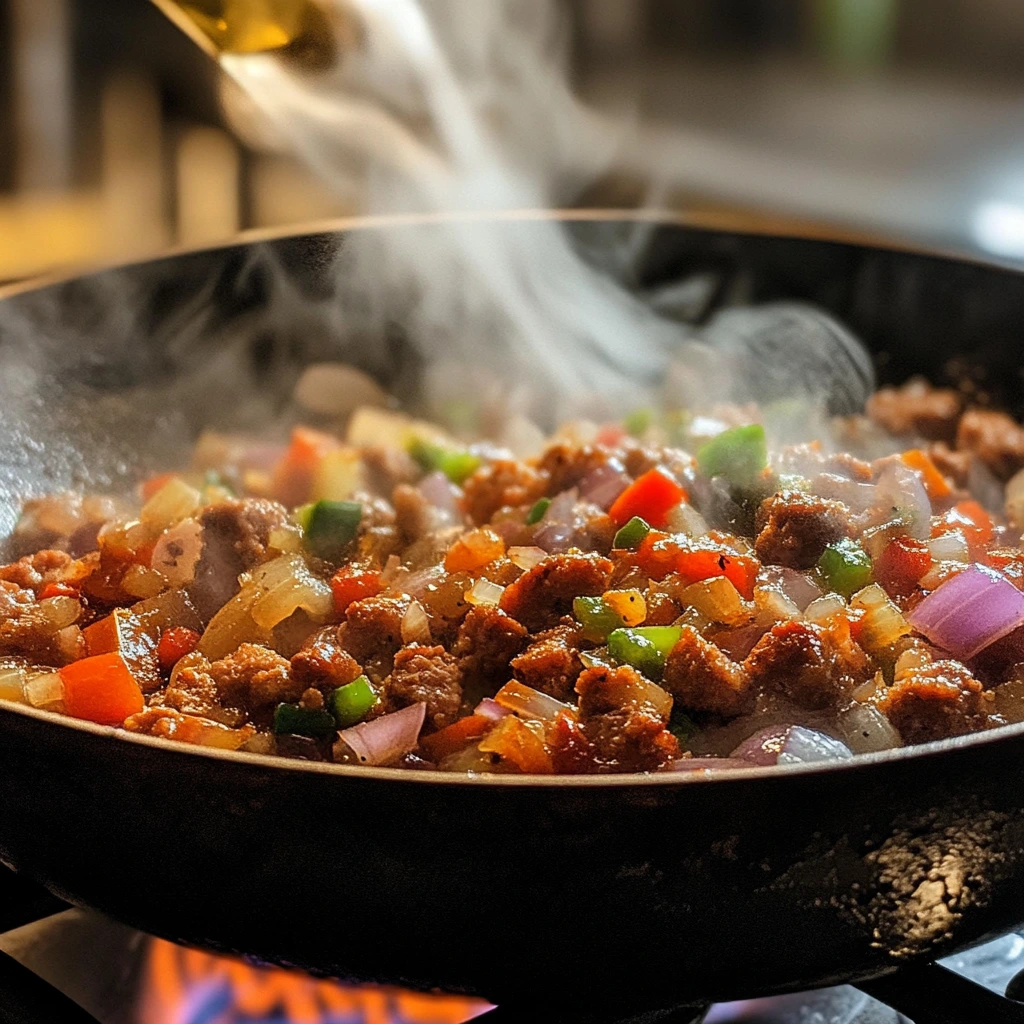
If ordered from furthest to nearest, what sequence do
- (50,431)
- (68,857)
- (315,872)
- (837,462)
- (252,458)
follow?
1. (252,458)
2. (50,431)
3. (837,462)
4. (68,857)
5. (315,872)

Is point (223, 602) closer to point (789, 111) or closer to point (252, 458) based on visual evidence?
point (252, 458)

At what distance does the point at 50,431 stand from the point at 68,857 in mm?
1244

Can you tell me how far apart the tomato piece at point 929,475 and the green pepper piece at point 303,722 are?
1106 mm

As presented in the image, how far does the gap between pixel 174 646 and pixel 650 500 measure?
2.50 ft

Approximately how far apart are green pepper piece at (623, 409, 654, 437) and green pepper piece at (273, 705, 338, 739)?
1.18m

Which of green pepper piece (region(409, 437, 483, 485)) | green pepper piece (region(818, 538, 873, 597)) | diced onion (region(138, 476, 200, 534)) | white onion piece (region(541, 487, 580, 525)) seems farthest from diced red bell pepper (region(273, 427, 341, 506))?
green pepper piece (region(818, 538, 873, 597))

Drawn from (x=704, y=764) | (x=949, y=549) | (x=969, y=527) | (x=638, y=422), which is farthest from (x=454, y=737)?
(x=638, y=422)

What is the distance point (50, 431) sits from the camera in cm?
243

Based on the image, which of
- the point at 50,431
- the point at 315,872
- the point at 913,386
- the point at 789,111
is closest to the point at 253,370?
the point at 50,431

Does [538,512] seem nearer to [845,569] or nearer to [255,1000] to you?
[845,569]

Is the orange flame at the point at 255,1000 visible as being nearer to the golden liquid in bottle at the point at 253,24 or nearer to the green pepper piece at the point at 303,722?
the green pepper piece at the point at 303,722

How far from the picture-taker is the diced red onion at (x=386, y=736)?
1.55m

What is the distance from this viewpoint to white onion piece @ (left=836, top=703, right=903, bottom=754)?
153cm

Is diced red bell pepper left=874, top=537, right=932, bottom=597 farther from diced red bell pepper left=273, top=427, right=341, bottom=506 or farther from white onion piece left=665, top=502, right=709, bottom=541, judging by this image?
diced red bell pepper left=273, top=427, right=341, bottom=506
